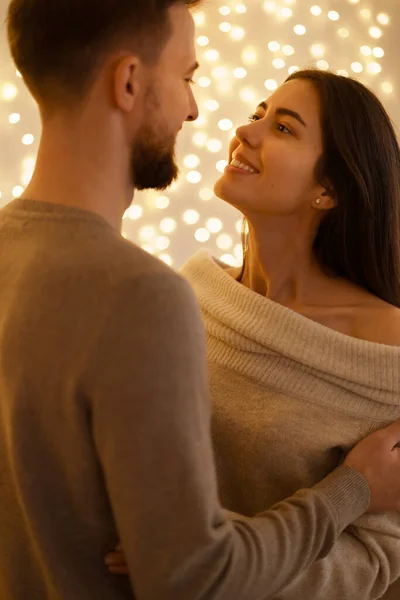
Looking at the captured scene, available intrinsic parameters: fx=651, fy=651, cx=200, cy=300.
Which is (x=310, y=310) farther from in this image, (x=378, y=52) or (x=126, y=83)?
(x=378, y=52)

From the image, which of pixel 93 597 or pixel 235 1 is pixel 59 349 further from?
pixel 235 1

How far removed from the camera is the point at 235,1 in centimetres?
182

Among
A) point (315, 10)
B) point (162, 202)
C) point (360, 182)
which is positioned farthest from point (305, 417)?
point (315, 10)

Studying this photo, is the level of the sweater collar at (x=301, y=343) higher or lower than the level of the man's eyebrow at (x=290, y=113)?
lower

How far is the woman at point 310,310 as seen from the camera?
45.1 inches

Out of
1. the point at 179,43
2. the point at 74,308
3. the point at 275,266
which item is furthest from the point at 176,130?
the point at 275,266

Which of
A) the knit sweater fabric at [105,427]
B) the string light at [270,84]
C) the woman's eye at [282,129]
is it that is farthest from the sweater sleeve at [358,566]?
the string light at [270,84]

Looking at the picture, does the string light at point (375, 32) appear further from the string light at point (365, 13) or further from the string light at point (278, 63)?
the string light at point (278, 63)

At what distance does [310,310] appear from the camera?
132 centimetres

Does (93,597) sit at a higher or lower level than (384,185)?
Result: lower

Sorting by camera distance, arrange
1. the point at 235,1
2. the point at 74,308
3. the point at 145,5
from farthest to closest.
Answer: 1. the point at 235,1
2. the point at 145,5
3. the point at 74,308

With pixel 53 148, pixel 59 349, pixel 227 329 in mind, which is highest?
pixel 53 148

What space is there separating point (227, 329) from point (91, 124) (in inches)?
23.1

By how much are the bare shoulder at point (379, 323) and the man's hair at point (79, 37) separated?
0.69 metres
